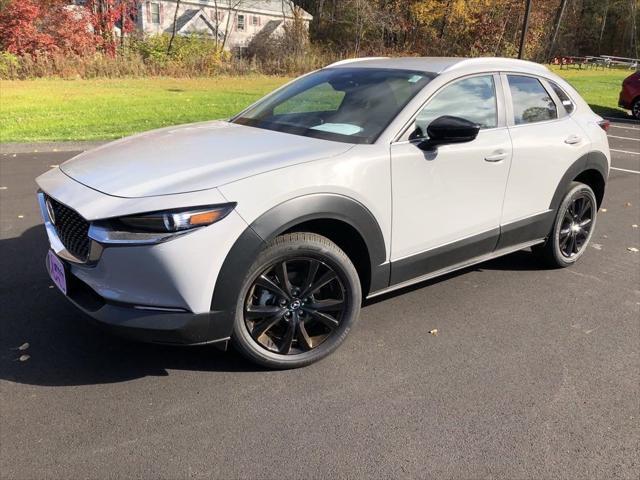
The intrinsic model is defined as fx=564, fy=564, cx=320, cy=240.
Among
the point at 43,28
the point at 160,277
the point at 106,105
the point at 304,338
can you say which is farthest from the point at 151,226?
the point at 43,28

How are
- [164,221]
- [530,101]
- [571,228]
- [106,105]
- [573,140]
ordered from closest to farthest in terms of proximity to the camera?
[164,221] → [530,101] → [573,140] → [571,228] → [106,105]

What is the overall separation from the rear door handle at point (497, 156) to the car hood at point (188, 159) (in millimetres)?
1078

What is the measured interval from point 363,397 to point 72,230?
5.65 feet

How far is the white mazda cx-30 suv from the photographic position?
263 centimetres

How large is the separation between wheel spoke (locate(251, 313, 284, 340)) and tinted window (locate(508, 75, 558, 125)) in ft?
7.45

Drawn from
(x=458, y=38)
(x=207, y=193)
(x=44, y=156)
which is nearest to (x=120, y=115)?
(x=44, y=156)

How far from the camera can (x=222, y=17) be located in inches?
1816

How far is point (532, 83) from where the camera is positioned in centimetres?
427

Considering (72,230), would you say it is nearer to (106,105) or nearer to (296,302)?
(296,302)

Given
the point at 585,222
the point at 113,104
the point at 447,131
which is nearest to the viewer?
the point at 447,131

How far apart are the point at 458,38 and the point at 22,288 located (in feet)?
157

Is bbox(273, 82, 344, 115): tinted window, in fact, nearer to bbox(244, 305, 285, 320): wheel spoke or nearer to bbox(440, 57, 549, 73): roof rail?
bbox(440, 57, 549, 73): roof rail

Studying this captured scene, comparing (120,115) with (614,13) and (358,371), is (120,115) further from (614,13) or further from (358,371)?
(614,13)

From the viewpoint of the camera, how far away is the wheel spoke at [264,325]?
2.99 m
